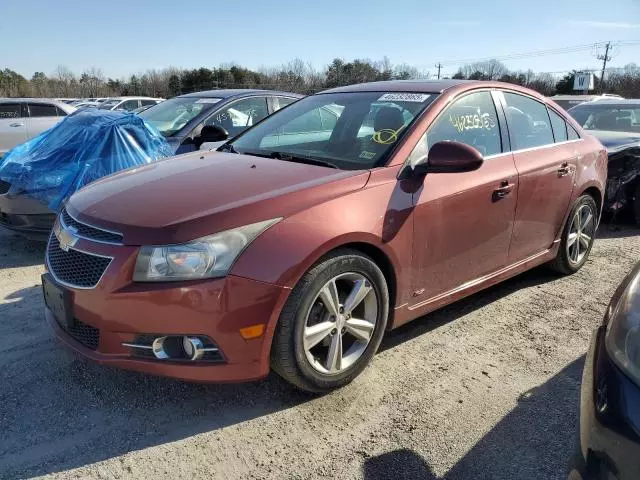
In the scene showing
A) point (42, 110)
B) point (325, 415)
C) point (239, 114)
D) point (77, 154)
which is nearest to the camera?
point (325, 415)

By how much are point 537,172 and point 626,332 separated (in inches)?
95.5

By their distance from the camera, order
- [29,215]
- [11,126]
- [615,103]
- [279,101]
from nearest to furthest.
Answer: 1. [29,215]
2. [279,101]
3. [615,103]
4. [11,126]

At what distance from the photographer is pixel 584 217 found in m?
4.74

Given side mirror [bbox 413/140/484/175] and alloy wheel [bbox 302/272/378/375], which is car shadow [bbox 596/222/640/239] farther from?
alloy wheel [bbox 302/272/378/375]

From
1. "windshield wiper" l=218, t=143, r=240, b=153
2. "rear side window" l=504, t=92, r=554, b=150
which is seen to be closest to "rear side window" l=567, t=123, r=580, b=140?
"rear side window" l=504, t=92, r=554, b=150

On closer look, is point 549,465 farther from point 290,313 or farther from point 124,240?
point 124,240

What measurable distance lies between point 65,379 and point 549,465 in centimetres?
251

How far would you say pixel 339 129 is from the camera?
3.70 m

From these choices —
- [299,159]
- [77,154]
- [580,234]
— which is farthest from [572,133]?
[77,154]

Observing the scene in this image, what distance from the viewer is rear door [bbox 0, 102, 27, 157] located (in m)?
10.1

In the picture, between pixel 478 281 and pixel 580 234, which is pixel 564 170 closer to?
pixel 580 234

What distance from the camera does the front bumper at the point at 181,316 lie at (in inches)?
95.7

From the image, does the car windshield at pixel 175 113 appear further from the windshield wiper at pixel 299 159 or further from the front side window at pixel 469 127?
the front side window at pixel 469 127

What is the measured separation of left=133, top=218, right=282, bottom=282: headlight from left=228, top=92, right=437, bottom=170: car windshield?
3.27 feet
